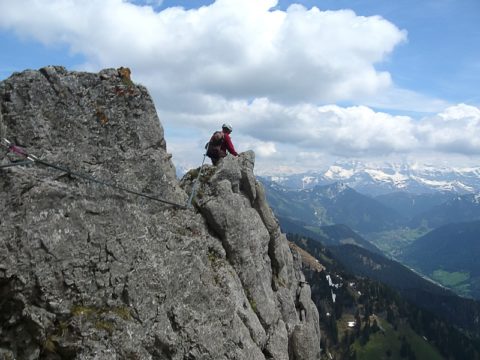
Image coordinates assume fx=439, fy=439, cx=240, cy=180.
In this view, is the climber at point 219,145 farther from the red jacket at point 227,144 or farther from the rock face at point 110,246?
the rock face at point 110,246

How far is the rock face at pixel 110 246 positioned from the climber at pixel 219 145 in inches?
177

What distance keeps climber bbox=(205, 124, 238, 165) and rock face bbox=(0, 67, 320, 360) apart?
4.50 meters

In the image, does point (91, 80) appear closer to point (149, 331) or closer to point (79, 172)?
point (79, 172)

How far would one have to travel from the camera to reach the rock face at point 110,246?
16.6m

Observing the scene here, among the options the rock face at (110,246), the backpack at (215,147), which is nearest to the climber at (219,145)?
the backpack at (215,147)

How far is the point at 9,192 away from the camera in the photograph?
17.5m

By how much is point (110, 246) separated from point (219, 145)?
42.3ft

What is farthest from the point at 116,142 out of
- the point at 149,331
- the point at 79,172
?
the point at 149,331

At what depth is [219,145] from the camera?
2964cm

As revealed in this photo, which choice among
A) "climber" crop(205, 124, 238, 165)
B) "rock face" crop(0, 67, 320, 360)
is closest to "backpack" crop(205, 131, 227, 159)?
"climber" crop(205, 124, 238, 165)

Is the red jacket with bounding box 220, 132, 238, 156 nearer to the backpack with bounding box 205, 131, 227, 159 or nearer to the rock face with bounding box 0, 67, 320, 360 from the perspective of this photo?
the backpack with bounding box 205, 131, 227, 159

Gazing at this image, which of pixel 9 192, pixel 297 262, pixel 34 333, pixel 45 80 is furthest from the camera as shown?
pixel 297 262

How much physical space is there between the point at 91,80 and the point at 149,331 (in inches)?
475

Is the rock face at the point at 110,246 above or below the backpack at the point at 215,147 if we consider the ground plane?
below
